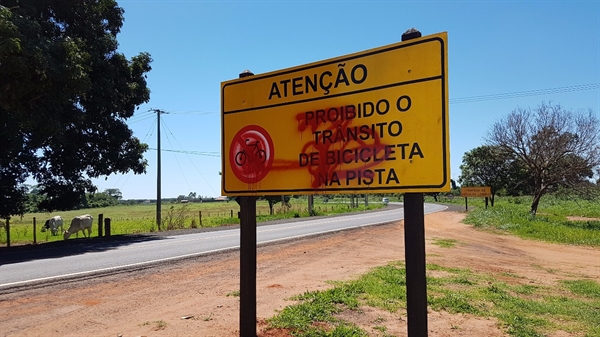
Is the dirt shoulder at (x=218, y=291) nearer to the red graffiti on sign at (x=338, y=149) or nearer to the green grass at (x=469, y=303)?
the green grass at (x=469, y=303)

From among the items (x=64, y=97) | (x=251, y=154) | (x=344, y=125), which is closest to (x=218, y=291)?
(x=251, y=154)

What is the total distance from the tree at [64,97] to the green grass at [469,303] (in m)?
10.00

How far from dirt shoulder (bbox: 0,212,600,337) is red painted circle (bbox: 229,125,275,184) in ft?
5.76

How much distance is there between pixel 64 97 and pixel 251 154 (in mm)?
11404

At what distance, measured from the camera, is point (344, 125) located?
3.47 meters

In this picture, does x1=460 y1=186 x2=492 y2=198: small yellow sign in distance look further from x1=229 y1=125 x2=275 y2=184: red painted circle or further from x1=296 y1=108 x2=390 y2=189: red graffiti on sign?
x1=296 y1=108 x2=390 y2=189: red graffiti on sign

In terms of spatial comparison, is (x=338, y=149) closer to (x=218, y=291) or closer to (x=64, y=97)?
(x=218, y=291)

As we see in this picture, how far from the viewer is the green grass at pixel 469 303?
16.2ft

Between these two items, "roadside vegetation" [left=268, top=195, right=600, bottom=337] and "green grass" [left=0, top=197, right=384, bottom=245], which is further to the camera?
"green grass" [left=0, top=197, right=384, bottom=245]

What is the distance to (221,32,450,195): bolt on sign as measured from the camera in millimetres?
2979

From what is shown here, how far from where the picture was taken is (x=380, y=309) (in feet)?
18.4

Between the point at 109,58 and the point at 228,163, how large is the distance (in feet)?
54.4

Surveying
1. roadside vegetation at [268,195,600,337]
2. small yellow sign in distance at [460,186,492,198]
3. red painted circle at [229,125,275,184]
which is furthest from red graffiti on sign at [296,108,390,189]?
small yellow sign in distance at [460,186,492,198]

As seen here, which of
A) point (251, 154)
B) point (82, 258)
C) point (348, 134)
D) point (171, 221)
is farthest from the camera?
point (171, 221)
